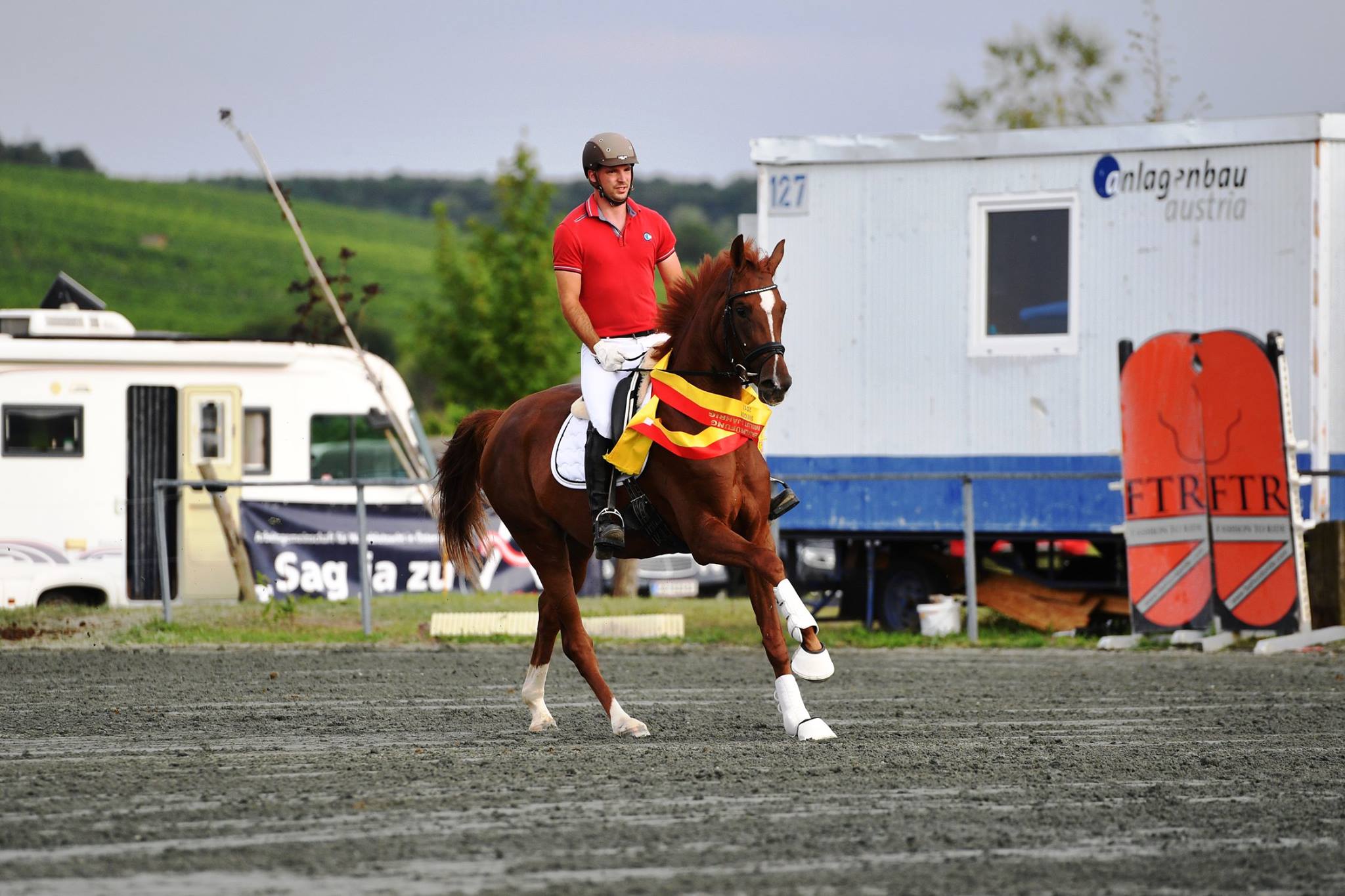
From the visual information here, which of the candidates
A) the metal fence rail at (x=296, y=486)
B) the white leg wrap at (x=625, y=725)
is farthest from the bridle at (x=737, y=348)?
the metal fence rail at (x=296, y=486)

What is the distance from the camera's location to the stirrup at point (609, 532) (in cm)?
815

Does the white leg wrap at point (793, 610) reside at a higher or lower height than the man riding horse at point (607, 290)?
lower

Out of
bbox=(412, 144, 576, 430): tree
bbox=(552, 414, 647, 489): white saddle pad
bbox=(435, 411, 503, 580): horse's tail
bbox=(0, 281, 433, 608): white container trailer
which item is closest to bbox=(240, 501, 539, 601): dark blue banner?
bbox=(0, 281, 433, 608): white container trailer

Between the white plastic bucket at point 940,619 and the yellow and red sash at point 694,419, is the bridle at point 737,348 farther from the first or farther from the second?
the white plastic bucket at point 940,619

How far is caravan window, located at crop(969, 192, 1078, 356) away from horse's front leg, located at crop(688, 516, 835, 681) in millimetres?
7860

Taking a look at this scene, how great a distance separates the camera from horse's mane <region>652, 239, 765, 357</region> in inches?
317

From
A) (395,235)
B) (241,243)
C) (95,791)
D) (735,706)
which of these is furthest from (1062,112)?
(395,235)

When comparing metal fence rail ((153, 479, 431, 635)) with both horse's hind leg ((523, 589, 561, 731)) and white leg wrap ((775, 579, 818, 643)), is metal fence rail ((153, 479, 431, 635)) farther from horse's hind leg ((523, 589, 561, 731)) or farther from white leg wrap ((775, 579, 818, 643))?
white leg wrap ((775, 579, 818, 643))

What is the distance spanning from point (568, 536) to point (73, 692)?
3748 mm

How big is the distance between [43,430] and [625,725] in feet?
38.9

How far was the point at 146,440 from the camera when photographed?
18422mm

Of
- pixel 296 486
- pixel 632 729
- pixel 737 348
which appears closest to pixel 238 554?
pixel 296 486

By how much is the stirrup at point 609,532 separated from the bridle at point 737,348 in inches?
31.1

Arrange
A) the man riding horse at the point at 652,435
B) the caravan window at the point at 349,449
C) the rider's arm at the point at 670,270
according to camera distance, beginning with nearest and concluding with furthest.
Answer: the man riding horse at the point at 652,435 → the rider's arm at the point at 670,270 → the caravan window at the point at 349,449
